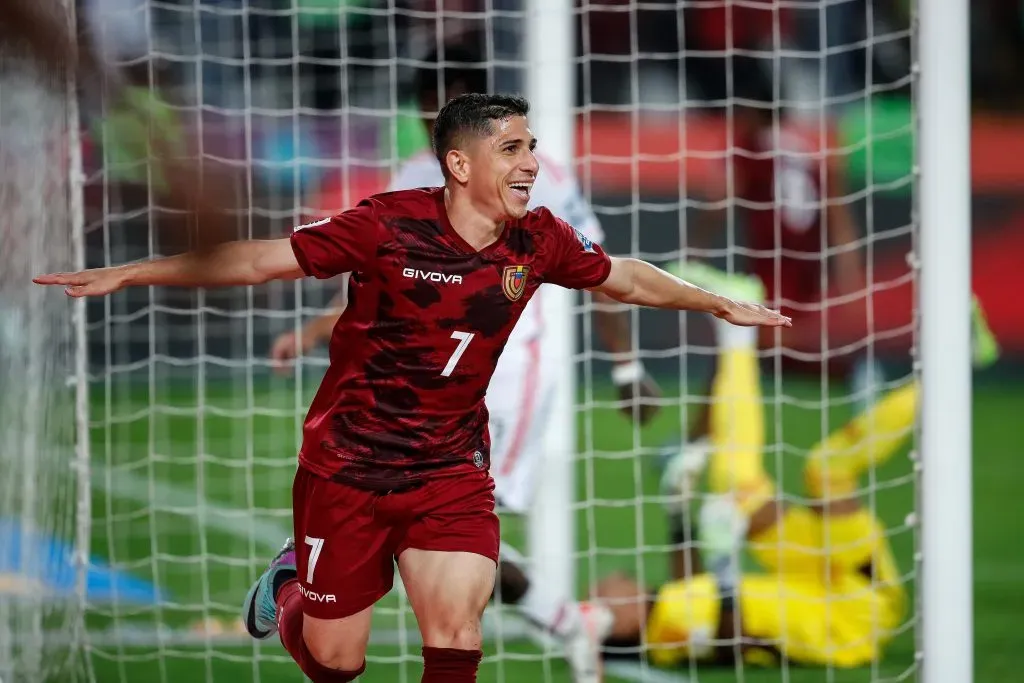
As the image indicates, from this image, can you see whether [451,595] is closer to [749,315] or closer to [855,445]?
[749,315]

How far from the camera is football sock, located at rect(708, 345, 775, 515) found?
17.6 ft

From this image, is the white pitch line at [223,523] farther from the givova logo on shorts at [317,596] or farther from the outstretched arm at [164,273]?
the outstretched arm at [164,273]

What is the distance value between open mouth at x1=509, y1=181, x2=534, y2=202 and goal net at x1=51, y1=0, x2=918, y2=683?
1.79 feet

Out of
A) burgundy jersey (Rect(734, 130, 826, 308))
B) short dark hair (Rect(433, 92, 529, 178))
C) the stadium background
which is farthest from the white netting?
burgundy jersey (Rect(734, 130, 826, 308))

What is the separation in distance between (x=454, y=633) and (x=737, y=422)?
8.26ft

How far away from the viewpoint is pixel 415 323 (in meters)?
3.31

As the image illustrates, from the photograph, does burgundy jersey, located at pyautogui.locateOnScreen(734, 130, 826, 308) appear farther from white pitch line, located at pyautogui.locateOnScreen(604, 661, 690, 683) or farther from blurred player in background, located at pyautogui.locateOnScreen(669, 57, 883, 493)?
white pitch line, located at pyautogui.locateOnScreen(604, 661, 690, 683)

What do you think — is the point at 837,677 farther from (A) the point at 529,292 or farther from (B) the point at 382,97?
(B) the point at 382,97

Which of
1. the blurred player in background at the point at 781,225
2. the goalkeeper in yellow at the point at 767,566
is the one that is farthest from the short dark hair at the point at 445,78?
the goalkeeper in yellow at the point at 767,566

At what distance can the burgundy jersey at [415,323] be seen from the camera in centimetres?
329

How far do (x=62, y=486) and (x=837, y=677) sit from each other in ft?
8.37

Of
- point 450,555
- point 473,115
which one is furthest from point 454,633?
point 473,115

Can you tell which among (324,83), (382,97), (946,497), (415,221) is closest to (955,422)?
(946,497)

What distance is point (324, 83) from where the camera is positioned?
9.23m
